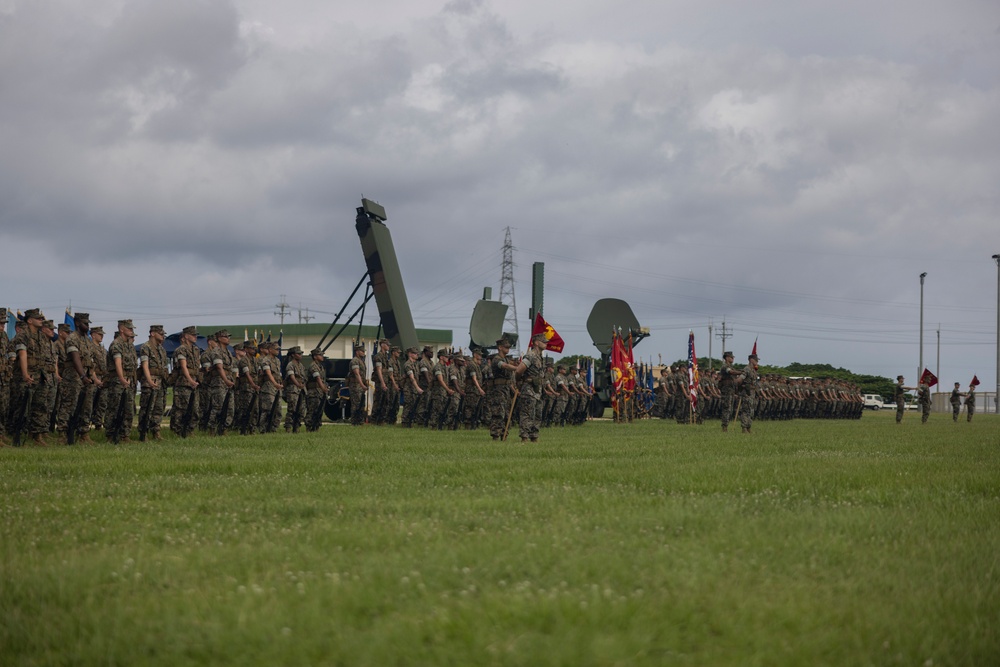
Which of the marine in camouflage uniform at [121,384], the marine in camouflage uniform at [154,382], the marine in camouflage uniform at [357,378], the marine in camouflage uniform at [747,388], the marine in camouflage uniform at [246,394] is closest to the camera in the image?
the marine in camouflage uniform at [121,384]

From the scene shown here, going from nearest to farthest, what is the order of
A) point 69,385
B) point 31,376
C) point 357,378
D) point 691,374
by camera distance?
1. point 31,376
2. point 69,385
3. point 357,378
4. point 691,374

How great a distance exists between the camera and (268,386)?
21781mm

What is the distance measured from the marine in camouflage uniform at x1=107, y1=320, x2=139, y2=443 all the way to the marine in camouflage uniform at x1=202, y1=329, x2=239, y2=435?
2.34m

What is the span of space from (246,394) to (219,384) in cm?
169

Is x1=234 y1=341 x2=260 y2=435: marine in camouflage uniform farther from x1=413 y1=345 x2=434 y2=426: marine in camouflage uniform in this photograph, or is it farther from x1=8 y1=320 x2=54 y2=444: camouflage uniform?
x1=413 y1=345 x2=434 y2=426: marine in camouflage uniform

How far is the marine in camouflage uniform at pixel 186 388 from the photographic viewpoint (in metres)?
19.0

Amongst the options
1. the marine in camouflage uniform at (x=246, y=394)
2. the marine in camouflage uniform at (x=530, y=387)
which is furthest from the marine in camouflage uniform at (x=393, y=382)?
the marine in camouflage uniform at (x=530, y=387)

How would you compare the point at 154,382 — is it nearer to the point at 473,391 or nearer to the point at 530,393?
the point at 530,393

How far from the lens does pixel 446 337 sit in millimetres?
85250

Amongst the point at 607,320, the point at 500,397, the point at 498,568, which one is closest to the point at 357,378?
the point at 500,397

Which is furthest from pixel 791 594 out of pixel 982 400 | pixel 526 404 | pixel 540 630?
pixel 982 400

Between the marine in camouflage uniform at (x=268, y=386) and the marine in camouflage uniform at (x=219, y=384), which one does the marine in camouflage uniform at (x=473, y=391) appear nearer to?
the marine in camouflage uniform at (x=268, y=386)

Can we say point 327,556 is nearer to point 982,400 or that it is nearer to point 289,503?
point 289,503

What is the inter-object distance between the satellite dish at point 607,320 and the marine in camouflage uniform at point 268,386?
740 inches
